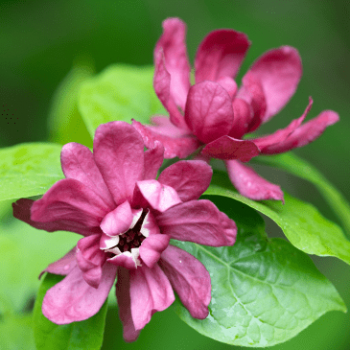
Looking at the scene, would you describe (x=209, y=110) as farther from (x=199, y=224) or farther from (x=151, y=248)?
(x=151, y=248)

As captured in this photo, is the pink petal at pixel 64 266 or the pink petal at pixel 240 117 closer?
the pink petal at pixel 64 266

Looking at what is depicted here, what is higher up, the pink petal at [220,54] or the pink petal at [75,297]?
the pink petal at [220,54]

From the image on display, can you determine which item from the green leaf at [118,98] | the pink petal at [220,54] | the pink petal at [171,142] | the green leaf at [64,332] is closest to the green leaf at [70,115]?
the green leaf at [118,98]

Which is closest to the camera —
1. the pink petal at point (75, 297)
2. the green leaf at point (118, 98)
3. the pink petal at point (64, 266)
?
the pink petal at point (75, 297)

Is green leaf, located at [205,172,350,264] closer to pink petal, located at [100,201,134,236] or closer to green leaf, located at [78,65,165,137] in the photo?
pink petal, located at [100,201,134,236]

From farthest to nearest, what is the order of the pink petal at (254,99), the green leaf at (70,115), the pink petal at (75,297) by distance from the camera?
1. the green leaf at (70,115)
2. the pink petal at (254,99)
3. the pink petal at (75,297)

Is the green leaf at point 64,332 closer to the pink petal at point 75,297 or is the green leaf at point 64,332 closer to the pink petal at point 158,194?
the pink petal at point 75,297

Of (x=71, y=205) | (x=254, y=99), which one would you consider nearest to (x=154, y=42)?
(x=254, y=99)
